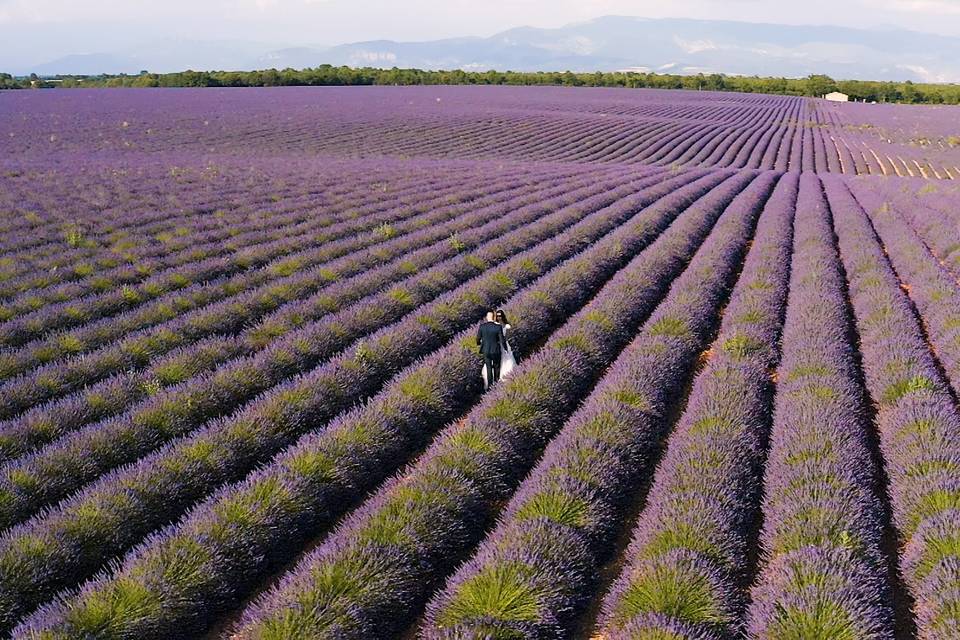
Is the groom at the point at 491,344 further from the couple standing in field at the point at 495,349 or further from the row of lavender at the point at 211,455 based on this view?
the row of lavender at the point at 211,455

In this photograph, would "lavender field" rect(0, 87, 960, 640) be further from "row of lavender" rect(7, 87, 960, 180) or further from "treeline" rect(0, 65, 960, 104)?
"treeline" rect(0, 65, 960, 104)

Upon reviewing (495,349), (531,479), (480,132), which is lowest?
(531,479)

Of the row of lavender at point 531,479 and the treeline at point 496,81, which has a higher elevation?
the treeline at point 496,81

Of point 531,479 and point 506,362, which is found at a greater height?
point 506,362

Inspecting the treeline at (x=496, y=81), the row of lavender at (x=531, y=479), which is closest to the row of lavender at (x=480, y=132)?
the treeline at (x=496, y=81)

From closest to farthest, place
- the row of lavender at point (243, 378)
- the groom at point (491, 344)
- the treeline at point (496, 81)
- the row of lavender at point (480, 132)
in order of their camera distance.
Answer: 1. the row of lavender at point (243, 378)
2. the groom at point (491, 344)
3. the row of lavender at point (480, 132)
4. the treeline at point (496, 81)

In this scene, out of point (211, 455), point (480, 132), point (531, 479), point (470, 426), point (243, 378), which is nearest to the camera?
point (531, 479)

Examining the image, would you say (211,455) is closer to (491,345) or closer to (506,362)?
(491,345)

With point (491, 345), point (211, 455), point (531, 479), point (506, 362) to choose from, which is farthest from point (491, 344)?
point (211, 455)
